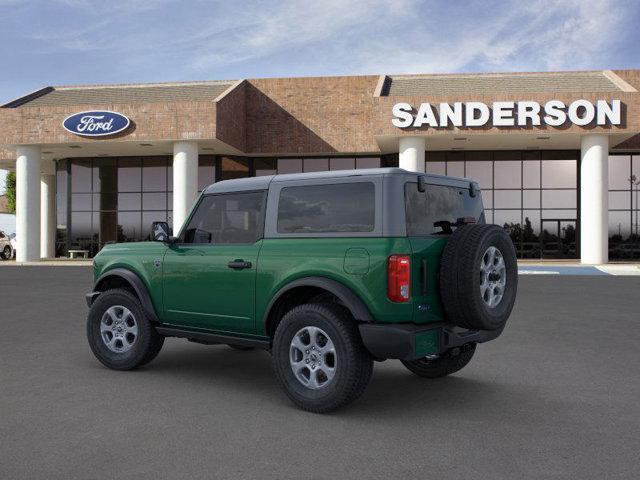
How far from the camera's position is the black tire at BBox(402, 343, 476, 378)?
255 inches

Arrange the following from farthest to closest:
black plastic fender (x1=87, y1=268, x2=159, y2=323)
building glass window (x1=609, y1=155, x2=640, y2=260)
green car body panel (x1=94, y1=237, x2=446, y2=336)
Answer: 1. building glass window (x1=609, y1=155, x2=640, y2=260)
2. black plastic fender (x1=87, y1=268, x2=159, y2=323)
3. green car body panel (x1=94, y1=237, x2=446, y2=336)

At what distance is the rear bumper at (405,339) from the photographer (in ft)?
16.4

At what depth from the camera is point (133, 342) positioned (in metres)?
6.91

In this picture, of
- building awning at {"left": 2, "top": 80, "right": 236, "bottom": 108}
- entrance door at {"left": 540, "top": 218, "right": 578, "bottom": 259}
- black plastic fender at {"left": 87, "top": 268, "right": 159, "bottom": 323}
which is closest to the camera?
black plastic fender at {"left": 87, "top": 268, "right": 159, "bottom": 323}

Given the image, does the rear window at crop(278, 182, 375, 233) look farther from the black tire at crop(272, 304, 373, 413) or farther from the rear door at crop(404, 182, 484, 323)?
the black tire at crop(272, 304, 373, 413)

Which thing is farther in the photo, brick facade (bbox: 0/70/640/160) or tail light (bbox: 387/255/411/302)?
brick facade (bbox: 0/70/640/160)

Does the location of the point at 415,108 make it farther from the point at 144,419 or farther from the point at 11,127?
the point at 144,419

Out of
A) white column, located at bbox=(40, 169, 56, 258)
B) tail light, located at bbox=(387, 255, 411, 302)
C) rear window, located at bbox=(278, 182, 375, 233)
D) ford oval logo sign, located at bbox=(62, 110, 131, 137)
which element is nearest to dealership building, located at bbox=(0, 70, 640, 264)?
ford oval logo sign, located at bbox=(62, 110, 131, 137)

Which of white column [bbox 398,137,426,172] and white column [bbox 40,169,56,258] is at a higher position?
white column [bbox 398,137,426,172]

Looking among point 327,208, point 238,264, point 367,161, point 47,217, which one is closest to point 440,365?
point 327,208

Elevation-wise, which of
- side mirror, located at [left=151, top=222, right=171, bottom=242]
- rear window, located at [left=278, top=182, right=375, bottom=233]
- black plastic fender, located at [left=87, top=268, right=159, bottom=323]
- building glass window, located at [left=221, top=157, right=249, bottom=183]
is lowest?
black plastic fender, located at [left=87, top=268, right=159, bottom=323]

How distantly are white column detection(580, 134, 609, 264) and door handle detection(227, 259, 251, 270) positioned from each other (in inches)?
1087

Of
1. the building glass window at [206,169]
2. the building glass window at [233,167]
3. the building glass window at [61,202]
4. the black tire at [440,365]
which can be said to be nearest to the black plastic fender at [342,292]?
the black tire at [440,365]

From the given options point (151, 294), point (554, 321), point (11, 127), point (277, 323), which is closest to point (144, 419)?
point (277, 323)
